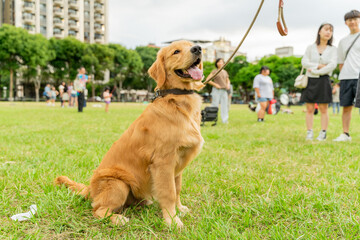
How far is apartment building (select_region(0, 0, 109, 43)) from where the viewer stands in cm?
5750

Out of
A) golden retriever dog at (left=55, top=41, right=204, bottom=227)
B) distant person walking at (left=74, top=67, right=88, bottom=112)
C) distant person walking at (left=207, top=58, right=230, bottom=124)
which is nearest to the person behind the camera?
golden retriever dog at (left=55, top=41, right=204, bottom=227)

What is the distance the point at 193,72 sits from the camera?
2432mm

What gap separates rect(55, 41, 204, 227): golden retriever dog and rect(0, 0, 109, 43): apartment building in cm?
6642

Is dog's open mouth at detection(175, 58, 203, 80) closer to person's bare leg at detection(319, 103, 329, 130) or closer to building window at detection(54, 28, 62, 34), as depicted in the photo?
person's bare leg at detection(319, 103, 329, 130)

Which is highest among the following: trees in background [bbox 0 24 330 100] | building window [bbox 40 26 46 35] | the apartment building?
the apartment building

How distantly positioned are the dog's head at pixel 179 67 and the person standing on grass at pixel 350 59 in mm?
4632

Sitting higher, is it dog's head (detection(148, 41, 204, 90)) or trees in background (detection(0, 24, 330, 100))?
trees in background (detection(0, 24, 330, 100))

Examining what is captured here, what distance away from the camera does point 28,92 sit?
5572 cm

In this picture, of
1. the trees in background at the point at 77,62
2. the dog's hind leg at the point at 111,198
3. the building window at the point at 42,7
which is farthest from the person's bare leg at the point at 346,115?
the building window at the point at 42,7

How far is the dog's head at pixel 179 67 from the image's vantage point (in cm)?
241

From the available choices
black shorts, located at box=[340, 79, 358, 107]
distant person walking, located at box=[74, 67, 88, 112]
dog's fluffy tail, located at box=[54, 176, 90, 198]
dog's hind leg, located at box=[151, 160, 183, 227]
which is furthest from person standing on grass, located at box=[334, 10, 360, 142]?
distant person walking, located at box=[74, 67, 88, 112]

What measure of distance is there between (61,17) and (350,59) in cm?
6825

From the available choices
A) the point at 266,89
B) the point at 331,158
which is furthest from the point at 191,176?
the point at 266,89

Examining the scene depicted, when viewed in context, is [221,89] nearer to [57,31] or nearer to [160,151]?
[160,151]
